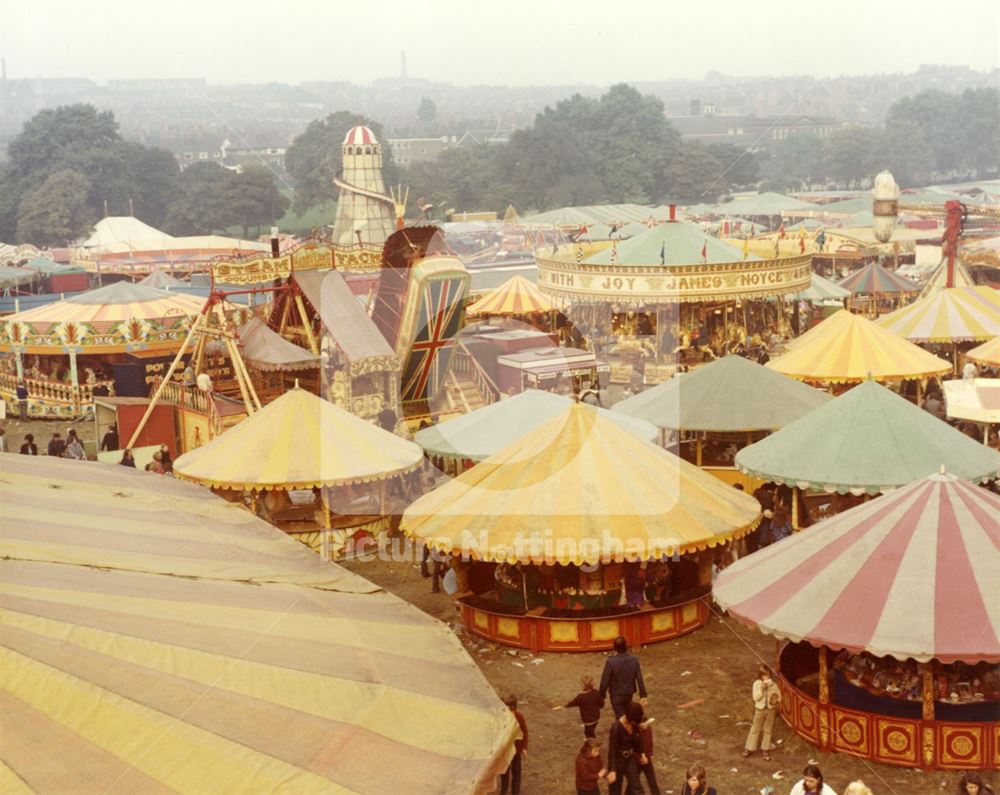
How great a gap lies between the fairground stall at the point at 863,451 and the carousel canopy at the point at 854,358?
19.8 feet

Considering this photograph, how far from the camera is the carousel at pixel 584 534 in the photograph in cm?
1316

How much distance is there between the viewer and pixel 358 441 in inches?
672

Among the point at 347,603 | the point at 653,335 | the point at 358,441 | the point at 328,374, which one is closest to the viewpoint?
the point at 347,603

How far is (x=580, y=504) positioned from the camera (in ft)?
44.1

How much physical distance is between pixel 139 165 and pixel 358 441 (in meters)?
71.6

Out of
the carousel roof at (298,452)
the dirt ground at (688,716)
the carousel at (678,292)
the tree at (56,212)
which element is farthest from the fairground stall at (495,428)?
the tree at (56,212)

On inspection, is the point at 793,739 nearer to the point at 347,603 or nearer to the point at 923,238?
the point at 347,603

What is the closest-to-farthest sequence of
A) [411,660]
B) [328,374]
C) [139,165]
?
[411,660], [328,374], [139,165]

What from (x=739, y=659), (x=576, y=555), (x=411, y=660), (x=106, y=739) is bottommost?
(x=739, y=659)

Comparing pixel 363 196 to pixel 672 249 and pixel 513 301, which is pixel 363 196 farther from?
pixel 672 249

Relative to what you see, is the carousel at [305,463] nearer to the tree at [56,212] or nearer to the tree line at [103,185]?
the tree at [56,212]

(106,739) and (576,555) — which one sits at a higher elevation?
(106,739)

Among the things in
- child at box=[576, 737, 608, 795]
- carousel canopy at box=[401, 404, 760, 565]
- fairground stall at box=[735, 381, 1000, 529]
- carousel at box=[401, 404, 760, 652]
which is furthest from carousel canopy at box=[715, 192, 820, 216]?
child at box=[576, 737, 608, 795]

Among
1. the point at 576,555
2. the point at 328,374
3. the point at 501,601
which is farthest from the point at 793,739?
the point at 328,374
